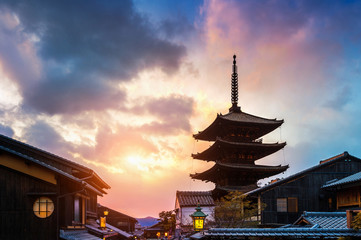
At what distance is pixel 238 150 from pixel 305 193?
1187 cm

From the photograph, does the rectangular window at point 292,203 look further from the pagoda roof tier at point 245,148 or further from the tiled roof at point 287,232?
the tiled roof at point 287,232

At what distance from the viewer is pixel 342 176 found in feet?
114

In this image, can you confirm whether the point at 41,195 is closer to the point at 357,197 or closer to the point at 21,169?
the point at 21,169

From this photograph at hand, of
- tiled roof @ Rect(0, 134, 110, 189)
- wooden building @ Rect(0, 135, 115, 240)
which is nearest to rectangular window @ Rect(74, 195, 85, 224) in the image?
tiled roof @ Rect(0, 134, 110, 189)

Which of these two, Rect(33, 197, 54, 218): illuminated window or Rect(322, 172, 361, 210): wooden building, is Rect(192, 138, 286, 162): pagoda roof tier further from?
Rect(33, 197, 54, 218): illuminated window

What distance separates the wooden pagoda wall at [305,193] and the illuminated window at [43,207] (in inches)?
815

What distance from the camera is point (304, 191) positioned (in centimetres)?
3500

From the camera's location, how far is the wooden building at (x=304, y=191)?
3475cm

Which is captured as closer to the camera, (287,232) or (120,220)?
(287,232)

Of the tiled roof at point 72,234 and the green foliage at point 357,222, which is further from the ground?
the green foliage at point 357,222

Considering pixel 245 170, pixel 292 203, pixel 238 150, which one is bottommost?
pixel 292 203

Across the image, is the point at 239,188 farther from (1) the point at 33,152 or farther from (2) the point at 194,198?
(1) the point at 33,152

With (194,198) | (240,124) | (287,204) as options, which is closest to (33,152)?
(287,204)

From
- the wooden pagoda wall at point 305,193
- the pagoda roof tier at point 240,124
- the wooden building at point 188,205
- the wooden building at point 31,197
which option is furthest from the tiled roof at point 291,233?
the wooden building at point 188,205
